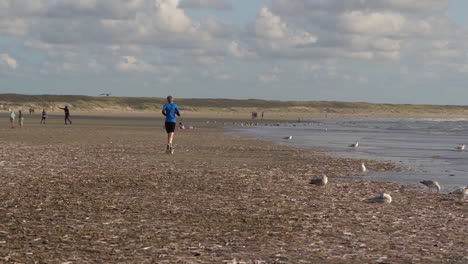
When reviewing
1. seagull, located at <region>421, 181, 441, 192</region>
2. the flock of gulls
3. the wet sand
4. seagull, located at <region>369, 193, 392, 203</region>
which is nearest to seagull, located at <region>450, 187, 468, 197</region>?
the flock of gulls

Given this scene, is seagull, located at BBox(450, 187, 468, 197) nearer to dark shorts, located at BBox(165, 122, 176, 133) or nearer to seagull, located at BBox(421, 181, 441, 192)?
seagull, located at BBox(421, 181, 441, 192)

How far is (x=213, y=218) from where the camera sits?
34.2 feet

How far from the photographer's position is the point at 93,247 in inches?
322

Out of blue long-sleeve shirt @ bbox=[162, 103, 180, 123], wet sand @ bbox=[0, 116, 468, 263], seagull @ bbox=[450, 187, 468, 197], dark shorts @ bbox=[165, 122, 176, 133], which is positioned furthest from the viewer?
blue long-sleeve shirt @ bbox=[162, 103, 180, 123]

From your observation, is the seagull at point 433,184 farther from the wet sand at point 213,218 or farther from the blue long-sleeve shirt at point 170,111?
A: the blue long-sleeve shirt at point 170,111

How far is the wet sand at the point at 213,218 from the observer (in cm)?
800

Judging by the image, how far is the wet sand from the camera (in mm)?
7996

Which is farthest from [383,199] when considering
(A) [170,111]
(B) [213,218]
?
(A) [170,111]

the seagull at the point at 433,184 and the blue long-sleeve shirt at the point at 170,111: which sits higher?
the blue long-sleeve shirt at the point at 170,111

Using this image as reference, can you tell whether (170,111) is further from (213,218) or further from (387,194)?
(213,218)

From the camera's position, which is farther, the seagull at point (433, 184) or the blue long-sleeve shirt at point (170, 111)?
the blue long-sleeve shirt at point (170, 111)

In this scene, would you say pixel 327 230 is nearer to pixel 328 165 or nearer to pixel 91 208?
pixel 91 208

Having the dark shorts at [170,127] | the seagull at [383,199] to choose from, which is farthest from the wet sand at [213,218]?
the dark shorts at [170,127]

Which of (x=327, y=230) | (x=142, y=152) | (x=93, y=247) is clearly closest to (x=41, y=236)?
(x=93, y=247)
